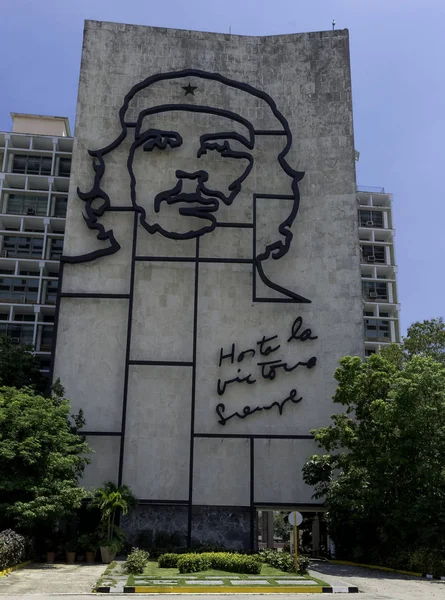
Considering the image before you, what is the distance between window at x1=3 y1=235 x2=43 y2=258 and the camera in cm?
5372

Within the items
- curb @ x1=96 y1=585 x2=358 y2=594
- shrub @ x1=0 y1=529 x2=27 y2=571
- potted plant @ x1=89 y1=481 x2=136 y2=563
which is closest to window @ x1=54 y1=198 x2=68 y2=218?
potted plant @ x1=89 y1=481 x2=136 y2=563

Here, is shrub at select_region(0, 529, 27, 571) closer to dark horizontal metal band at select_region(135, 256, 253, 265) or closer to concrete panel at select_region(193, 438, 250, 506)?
concrete panel at select_region(193, 438, 250, 506)

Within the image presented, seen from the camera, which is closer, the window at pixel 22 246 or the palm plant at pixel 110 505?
the palm plant at pixel 110 505

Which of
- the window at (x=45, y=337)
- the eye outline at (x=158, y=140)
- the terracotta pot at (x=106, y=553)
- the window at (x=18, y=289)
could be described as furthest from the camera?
the window at (x=18, y=289)

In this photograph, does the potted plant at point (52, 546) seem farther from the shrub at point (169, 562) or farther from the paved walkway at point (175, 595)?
the shrub at point (169, 562)

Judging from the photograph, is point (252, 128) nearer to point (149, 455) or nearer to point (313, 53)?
point (313, 53)

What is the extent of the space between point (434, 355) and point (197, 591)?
19432 mm

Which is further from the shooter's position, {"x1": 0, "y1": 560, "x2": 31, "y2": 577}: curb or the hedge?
the hedge

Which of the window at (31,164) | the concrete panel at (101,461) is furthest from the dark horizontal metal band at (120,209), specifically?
the window at (31,164)

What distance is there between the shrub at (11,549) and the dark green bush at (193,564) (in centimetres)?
508

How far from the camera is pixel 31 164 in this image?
184 ft

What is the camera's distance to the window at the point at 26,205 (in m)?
54.6

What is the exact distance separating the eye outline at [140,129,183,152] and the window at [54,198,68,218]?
21.8 meters

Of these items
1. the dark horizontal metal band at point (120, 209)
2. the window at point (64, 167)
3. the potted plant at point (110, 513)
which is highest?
the window at point (64, 167)
